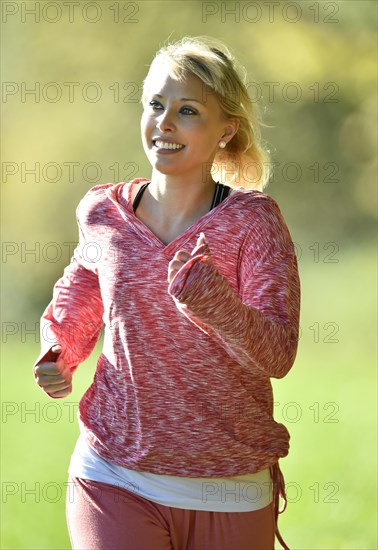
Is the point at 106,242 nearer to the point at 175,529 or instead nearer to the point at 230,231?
the point at 230,231

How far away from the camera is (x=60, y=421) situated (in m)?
4.00

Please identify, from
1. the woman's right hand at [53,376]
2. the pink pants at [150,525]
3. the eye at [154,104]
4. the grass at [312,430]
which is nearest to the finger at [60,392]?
the woman's right hand at [53,376]

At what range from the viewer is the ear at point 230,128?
76.4 inches

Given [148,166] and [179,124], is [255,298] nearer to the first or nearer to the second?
[179,124]

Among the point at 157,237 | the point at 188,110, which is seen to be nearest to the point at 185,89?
the point at 188,110

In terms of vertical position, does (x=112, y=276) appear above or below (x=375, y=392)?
above

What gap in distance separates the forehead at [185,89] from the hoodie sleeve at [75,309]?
308mm

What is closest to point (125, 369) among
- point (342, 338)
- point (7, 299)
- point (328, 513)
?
point (328, 513)

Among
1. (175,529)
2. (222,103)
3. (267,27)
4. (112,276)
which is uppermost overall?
(267,27)

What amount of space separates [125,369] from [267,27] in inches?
126

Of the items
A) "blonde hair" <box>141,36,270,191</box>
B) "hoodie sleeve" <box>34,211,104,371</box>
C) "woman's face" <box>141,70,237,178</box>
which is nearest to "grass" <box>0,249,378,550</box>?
"hoodie sleeve" <box>34,211,104,371</box>

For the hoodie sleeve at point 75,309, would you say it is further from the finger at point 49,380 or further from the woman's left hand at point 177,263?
the woman's left hand at point 177,263

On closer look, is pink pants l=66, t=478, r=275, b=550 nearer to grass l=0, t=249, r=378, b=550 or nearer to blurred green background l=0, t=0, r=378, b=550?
grass l=0, t=249, r=378, b=550

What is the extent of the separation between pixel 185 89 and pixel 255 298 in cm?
40
